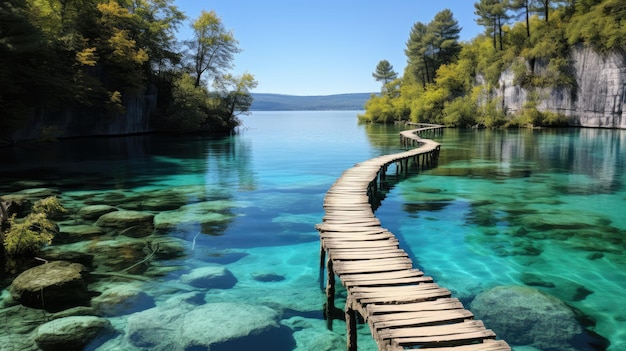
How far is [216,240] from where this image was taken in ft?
40.1

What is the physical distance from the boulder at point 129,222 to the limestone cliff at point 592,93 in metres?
53.7

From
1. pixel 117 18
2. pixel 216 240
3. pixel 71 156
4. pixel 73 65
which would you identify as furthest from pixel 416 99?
pixel 216 240

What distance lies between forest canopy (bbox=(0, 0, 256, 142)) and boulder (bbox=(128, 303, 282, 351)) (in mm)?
30922

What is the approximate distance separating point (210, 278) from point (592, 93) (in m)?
57.4

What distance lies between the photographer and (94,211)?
14.9 metres

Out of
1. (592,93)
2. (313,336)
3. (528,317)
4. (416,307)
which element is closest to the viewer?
(416,307)

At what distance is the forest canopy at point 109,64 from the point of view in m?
33.1

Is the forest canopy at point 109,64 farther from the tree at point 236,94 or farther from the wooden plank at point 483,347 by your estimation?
the wooden plank at point 483,347

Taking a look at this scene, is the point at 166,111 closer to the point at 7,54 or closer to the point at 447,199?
the point at 7,54

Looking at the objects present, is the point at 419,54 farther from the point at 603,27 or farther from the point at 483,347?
the point at 483,347

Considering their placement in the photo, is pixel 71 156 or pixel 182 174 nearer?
pixel 182 174

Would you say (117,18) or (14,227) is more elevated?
(117,18)

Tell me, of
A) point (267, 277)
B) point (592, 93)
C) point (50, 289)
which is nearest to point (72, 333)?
point (50, 289)

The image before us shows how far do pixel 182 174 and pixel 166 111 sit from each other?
3611cm
